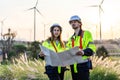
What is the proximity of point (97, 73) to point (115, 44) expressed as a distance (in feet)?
229

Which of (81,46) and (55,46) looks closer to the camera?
(81,46)

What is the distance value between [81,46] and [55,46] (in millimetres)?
469

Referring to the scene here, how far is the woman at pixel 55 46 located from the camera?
24.8 ft

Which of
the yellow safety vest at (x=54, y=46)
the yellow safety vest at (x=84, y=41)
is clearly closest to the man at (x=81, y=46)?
the yellow safety vest at (x=84, y=41)

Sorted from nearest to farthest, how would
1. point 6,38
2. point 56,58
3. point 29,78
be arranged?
point 56,58, point 29,78, point 6,38

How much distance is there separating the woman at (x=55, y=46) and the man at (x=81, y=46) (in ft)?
0.84

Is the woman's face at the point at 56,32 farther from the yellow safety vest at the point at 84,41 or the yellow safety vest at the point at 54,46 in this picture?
the yellow safety vest at the point at 84,41

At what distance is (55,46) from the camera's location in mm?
7586

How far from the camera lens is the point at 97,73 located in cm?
1430

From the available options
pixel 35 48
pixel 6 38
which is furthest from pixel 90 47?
pixel 6 38

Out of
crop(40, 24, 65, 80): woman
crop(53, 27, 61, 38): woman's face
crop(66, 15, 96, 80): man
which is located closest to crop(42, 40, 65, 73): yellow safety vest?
crop(40, 24, 65, 80): woman

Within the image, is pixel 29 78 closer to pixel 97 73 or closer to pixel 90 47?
pixel 97 73

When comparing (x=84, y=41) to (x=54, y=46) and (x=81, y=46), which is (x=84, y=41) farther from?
(x=54, y=46)

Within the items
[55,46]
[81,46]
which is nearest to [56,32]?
[55,46]
